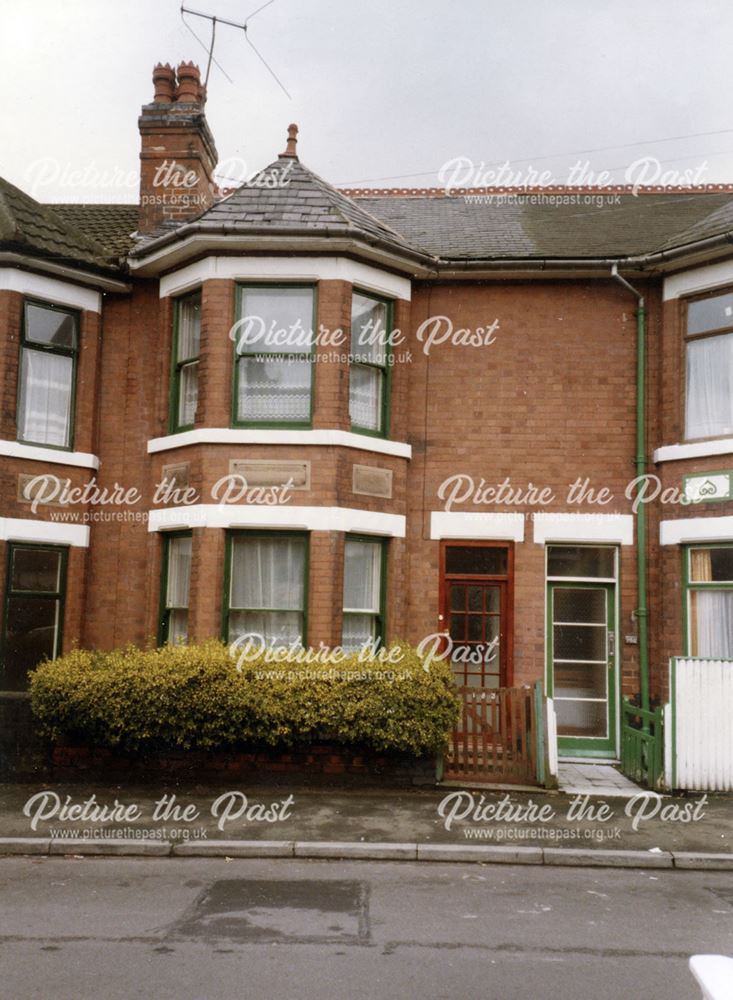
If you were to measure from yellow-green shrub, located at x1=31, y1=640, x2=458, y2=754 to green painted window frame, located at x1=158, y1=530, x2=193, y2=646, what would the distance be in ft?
4.95

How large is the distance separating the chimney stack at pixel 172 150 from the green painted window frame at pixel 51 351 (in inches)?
85.0

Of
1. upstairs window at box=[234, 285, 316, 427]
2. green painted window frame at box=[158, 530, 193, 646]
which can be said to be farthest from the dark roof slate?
green painted window frame at box=[158, 530, 193, 646]

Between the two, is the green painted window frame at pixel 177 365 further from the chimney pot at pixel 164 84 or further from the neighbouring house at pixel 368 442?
the chimney pot at pixel 164 84

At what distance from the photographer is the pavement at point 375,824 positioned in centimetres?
770

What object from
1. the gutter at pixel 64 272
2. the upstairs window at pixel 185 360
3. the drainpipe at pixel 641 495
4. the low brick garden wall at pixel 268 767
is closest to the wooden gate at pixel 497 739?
the low brick garden wall at pixel 268 767

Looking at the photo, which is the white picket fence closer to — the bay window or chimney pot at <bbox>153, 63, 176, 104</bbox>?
the bay window

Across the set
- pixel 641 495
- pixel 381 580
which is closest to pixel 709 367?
pixel 641 495

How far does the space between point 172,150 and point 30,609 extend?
7.22 metres

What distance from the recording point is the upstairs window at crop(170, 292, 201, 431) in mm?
11961

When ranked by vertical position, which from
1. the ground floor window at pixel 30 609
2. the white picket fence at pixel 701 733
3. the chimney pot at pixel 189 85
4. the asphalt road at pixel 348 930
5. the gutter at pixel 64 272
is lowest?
the asphalt road at pixel 348 930

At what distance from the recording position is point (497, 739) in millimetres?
10172

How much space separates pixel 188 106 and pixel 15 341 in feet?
16.0

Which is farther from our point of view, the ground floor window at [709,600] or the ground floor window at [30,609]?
the ground floor window at [30,609]

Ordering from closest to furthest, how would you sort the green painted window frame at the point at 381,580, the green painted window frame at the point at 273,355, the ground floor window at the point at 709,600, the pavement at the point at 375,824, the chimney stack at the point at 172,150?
the pavement at the point at 375,824, the ground floor window at the point at 709,600, the green painted window frame at the point at 273,355, the green painted window frame at the point at 381,580, the chimney stack at the point at 172,150
